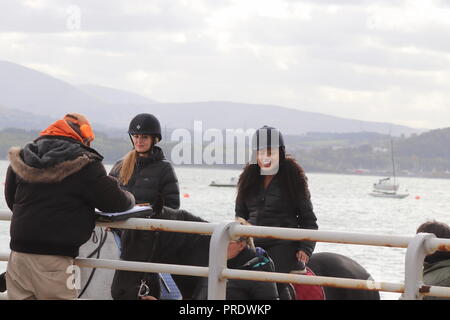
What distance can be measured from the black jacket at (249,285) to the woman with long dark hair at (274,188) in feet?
2.92

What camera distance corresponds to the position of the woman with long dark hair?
630cm

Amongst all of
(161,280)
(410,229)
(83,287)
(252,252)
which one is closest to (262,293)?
(252,252)

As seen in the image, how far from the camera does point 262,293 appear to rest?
5312mm

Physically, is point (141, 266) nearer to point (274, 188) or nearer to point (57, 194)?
point (57, 194)

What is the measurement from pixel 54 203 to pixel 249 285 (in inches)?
55.1

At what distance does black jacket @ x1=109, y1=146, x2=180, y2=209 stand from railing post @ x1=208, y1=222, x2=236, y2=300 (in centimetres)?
175

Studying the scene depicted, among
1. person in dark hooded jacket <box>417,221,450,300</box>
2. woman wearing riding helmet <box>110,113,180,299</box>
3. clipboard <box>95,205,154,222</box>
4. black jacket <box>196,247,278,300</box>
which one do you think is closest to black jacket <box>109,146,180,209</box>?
woman wearing riding helmet <box>110,113,180,299</box>

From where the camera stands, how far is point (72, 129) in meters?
4.74

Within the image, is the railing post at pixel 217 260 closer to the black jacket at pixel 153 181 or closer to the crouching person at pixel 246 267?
the crouching person at pixel 246 267

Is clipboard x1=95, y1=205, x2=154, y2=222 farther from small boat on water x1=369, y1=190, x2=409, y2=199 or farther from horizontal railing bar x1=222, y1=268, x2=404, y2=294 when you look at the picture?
small boat on water x1=369, y1=190, x2=409, y2=199

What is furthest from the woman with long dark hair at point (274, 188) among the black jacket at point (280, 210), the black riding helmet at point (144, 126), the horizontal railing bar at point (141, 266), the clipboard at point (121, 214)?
the horizontal railing bar at point (141, 266)
